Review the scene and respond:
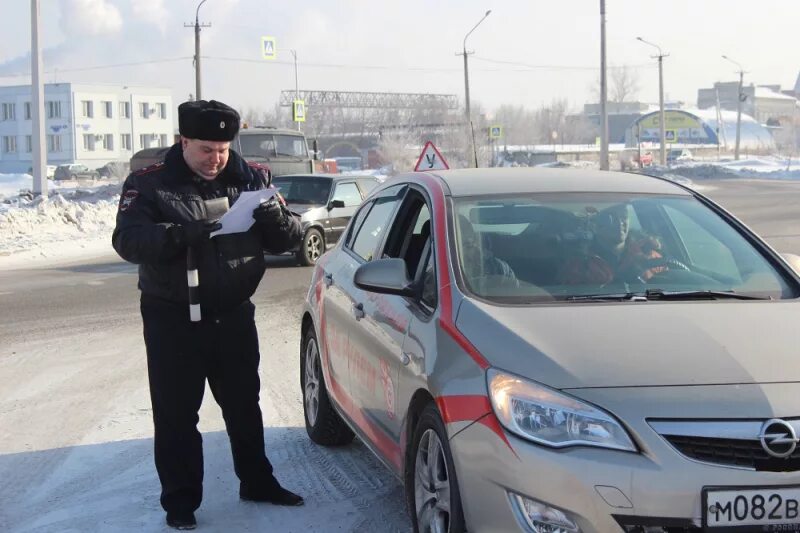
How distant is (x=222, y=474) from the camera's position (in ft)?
17.6

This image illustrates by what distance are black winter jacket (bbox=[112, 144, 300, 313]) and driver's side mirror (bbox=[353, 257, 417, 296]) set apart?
618mm

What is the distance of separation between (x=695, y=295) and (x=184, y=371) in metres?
2.35

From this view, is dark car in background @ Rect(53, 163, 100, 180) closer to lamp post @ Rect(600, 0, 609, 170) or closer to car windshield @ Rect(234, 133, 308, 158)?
lamp post @ Rect(600, 0, 609, 170)

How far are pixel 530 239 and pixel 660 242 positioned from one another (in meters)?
0.64

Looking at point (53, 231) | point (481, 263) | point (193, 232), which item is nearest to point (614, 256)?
point (481, 263)

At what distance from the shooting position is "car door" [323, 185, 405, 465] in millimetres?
4371

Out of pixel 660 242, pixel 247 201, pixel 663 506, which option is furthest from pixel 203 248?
pixel 663 506

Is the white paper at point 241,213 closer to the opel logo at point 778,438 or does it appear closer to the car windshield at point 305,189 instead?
the opel logo at point 778,438

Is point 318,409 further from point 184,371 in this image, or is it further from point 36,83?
point 36,83

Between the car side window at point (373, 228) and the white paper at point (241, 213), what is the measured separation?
0.85 metres

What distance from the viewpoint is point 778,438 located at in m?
3.01

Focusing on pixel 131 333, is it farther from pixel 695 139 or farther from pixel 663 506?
pixel 695 139

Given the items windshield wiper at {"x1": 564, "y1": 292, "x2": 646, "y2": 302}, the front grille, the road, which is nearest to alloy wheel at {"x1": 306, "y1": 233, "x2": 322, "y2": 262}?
the road

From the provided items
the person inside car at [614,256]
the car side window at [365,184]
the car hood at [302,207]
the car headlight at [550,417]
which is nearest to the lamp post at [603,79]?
the car side window at [365,184]
